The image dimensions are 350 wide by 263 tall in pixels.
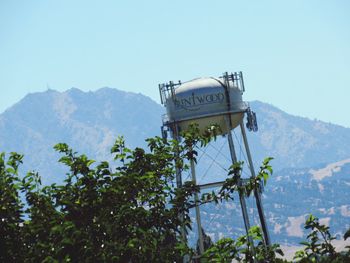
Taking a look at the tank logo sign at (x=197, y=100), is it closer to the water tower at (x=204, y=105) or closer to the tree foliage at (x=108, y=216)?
the water tower at (x=204, y=105)

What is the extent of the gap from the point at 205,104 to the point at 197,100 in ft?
1.83

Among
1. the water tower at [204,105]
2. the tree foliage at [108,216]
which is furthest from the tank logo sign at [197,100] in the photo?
the tree foliage at [108,216]

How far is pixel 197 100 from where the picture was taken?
49.9 m

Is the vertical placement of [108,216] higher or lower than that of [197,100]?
lower

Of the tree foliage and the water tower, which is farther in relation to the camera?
the water tower

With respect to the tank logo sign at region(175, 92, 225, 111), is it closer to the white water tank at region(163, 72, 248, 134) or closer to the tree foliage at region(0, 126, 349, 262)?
the white water tank at region(163, 72, 248, 134)

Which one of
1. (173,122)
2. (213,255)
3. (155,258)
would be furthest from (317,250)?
(173,122)

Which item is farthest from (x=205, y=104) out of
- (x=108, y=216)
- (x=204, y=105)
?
(x=108, y=216)

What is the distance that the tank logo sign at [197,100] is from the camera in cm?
4978

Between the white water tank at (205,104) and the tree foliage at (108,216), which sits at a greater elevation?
the white water tank at (205,104)

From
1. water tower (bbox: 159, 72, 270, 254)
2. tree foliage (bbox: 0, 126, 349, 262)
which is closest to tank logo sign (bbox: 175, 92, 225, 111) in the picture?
water tower (bbox: 159, 72, 270, 254)

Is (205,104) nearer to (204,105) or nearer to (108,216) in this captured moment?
(204,105)

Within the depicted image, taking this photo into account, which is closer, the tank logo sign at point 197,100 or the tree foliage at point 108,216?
the tree foliage at point 108,216

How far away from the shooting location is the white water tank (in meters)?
49.5
